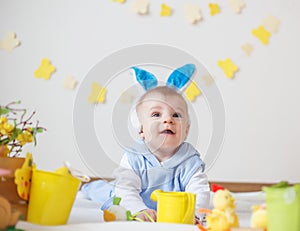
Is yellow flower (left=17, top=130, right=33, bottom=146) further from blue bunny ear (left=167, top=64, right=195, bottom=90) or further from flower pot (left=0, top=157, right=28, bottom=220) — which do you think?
blue bunny ear (left=167, top=64, right=195, bottom=90)

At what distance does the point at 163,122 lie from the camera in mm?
1503

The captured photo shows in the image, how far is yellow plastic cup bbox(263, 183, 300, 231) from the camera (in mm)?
734

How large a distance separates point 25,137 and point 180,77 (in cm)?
71

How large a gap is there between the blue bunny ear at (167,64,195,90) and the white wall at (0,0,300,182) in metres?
0.86

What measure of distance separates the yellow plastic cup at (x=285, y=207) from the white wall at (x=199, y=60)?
1763mm

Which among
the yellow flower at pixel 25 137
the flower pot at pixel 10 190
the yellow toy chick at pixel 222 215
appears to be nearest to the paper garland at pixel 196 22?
the yellow flower at pixel 25 137

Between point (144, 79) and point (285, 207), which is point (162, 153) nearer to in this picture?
point (144, 79)

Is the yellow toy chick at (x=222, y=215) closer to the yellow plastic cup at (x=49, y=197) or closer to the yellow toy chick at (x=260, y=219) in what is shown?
the yellow toy chick at (x=260, y=219)

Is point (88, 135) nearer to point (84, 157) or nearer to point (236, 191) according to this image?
point (84, 157)

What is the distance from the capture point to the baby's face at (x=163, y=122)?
151cm

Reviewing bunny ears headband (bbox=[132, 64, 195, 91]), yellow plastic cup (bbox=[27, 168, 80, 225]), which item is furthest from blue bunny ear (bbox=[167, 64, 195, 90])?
yellow plastic cup (bbox=[27, 168, 80, 225])

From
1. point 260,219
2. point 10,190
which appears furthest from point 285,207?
point 10,190

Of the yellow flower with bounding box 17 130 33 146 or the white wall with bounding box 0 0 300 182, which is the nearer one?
the yellow flower with bounding box 17 130 33 146

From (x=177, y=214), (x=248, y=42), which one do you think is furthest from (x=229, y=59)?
(x=177, y=214)
